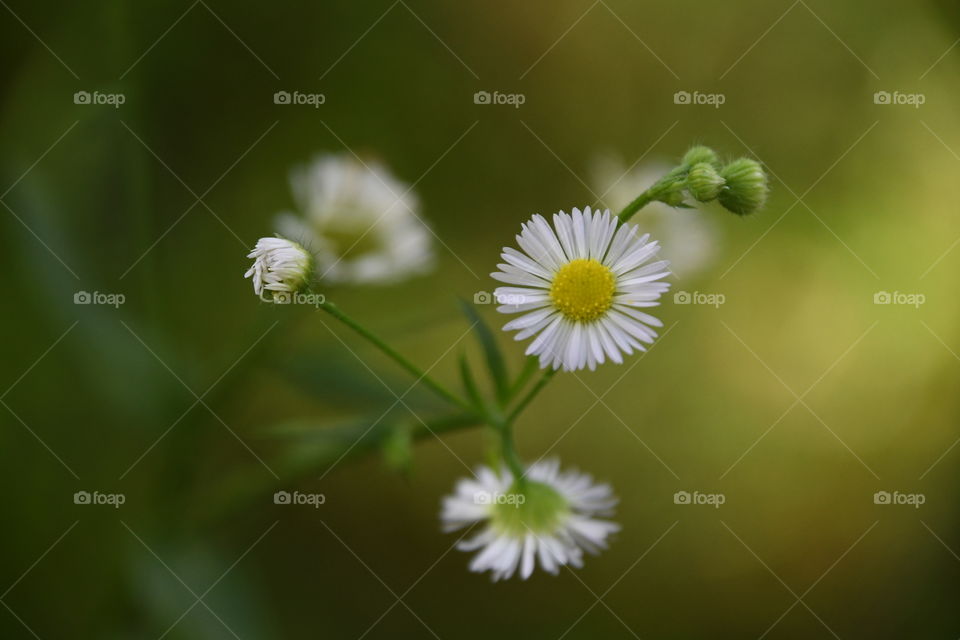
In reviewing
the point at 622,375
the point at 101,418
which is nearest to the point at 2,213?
A: the point at 101,418

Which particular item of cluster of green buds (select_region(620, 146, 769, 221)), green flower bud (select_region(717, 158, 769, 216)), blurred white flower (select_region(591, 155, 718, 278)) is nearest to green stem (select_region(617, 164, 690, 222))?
cluster of green buds (select_region(620, 146, 769, 221))

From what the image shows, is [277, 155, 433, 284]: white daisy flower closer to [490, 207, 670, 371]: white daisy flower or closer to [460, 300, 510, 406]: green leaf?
[460, 300, 510, 406]: green leaf

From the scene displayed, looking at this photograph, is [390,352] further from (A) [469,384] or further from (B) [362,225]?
(B) [362,225]

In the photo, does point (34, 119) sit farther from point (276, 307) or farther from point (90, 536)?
point (90, 536)

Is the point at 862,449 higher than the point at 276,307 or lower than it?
higher

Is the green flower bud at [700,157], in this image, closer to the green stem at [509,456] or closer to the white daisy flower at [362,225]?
the green stem at [509,456]

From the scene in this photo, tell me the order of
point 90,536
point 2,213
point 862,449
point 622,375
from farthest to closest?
point 862,449 → point 622,375 → point 90,536 → point 2,213
